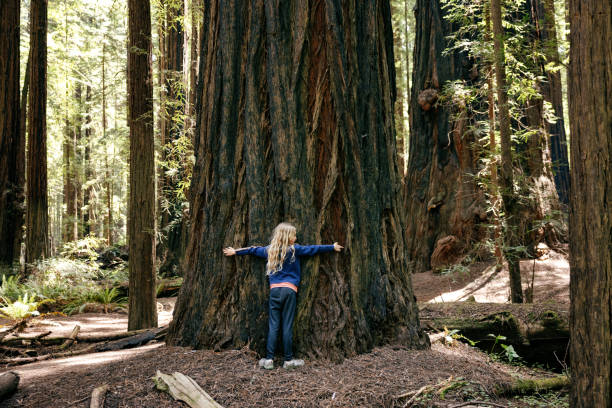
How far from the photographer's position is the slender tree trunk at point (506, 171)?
8.04 meters

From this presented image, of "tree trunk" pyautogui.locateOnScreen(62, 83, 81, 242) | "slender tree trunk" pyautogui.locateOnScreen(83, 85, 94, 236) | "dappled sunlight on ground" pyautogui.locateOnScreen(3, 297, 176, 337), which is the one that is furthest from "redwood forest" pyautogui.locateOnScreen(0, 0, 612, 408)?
"slender tree trunk" pyautogui.locateOnScreen(83, 85, 94, 236)

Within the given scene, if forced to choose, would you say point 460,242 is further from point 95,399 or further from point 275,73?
point 95,399

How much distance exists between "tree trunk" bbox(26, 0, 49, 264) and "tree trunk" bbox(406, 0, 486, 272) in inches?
425

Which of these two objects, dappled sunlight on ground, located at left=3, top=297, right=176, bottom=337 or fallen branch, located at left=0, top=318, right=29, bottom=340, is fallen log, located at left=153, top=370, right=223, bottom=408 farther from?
fallen branch, located at left=0, top=318, right=29, bottom=340

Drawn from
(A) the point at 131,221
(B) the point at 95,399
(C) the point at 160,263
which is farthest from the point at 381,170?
(C) the point at 160,263

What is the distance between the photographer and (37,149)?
41.4 feet

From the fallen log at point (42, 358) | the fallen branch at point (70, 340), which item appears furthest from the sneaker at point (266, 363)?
the fallen branch at point (70, 340)

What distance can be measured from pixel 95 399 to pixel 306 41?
13.8 feet

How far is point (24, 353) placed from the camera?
21.4ft

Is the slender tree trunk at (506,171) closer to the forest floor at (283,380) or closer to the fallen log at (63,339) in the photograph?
the forest floor at (283,380)

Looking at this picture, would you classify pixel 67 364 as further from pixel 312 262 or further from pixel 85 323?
pixel 85 323

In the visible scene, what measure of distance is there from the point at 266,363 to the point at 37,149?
11.5 metres

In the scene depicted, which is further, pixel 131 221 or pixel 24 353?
pixel 131 221

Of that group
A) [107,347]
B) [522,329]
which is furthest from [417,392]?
[107,347]
